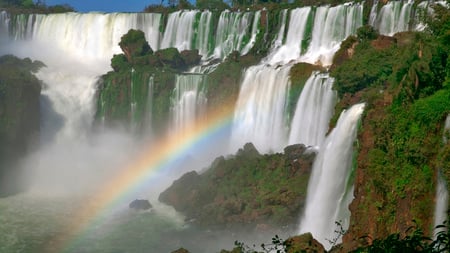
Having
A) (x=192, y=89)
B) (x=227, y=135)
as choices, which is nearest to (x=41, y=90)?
(x=192, y=89)

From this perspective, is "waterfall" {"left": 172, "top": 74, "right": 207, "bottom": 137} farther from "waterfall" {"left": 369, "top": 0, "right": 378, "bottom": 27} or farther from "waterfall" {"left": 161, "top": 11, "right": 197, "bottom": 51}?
"waterfall" {"left": 369, "top": 0, "right": 378, "bottom": 27}

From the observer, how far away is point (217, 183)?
2416 centimetres

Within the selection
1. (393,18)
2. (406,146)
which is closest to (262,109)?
(393,18)

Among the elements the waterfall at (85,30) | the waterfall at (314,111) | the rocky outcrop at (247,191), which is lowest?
the rocky outcrop at (247,191)

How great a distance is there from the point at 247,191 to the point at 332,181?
5.59 metres

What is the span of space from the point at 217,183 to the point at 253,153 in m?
2.08

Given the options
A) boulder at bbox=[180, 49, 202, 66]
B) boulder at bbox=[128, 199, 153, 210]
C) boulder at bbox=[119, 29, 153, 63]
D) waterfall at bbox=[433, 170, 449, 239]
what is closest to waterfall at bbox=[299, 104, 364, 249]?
waterfall at bbox=[433, 170, 449, 239]

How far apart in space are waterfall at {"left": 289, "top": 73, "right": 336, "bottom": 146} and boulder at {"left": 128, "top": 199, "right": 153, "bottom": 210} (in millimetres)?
6746

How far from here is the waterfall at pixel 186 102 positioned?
31094 mm

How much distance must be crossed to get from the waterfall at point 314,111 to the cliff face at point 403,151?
6.82m

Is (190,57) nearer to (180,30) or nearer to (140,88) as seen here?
(140,88)

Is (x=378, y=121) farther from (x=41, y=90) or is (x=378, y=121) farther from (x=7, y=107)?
(x=41, y=90)

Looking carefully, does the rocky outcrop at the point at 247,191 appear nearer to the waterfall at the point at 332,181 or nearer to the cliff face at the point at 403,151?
the waterfall at the point at 332,181

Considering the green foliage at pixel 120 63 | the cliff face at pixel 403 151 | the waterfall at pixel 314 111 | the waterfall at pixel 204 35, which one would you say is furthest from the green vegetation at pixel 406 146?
the waterfall at pixel 204 35
